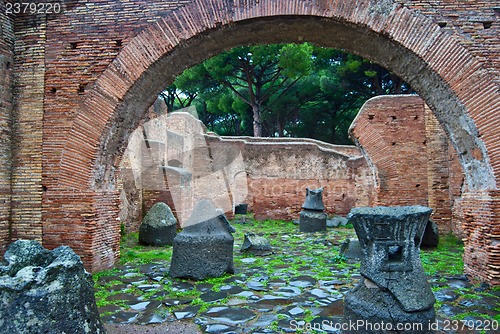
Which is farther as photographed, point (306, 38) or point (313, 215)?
point (313, 215)

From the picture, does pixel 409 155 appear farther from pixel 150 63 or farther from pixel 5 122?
pixel 5 122

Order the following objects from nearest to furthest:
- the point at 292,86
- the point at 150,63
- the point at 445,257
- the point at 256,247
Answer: the point at 150,63
the point at 445,257
the point at 256,247
the point at 292,86

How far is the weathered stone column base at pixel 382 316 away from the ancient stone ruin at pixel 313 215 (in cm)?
725

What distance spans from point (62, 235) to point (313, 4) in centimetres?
473

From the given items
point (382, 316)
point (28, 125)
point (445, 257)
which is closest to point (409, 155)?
point (445, 257)

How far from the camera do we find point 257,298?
3945 mm

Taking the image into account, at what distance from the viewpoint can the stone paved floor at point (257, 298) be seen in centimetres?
327

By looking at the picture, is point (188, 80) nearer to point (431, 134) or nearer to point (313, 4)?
point (431, 134)

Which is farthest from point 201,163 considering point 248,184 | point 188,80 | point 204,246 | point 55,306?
point 55,306

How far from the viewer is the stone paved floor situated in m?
3.27

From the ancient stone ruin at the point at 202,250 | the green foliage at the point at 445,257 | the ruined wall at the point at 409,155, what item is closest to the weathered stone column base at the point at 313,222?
the ruined wall at the point at 409,155

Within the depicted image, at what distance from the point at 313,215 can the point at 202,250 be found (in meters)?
5.79

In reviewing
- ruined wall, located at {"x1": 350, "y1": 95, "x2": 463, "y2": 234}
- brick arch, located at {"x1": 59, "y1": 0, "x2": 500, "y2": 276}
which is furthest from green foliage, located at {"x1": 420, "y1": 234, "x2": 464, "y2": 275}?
brick arch, located at {"x1": 59, "y1": 0, "x2": 500, "y2": 276}

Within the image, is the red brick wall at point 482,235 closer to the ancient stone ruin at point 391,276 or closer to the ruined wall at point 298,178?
the ancient stone ruin at point 391,276
